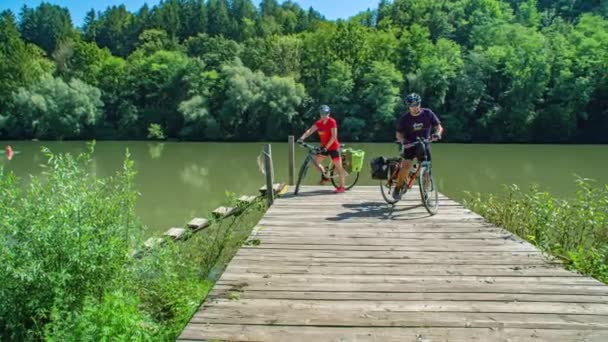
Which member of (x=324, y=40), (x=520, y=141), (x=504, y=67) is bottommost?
(x=520, y=141)

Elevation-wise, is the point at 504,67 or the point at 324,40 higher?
the point at 324,40

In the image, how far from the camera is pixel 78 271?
4652 millimetres

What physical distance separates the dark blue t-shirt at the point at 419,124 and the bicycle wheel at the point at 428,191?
0.47 meters

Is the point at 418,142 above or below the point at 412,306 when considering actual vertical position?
above

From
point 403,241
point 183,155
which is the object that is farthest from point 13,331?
point 183,155

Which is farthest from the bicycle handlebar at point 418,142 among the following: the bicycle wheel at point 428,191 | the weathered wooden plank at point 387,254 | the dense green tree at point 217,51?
the dense green tree at point 217,51

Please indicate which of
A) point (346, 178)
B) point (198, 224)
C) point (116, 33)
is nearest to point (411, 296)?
point (346, 178)

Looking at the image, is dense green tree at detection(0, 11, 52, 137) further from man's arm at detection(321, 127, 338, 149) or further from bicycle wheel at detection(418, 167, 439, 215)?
bicycle wheel at detection(418, 167, 439, 215)

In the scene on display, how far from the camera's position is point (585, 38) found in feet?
145

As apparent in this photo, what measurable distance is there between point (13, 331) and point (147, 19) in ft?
302

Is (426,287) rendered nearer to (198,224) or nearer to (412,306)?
(412,306)

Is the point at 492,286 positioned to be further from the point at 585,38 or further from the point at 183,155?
the point at 585,38

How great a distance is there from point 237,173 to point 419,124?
49.8 feet

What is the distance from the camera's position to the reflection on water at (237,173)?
1371 centimetres
